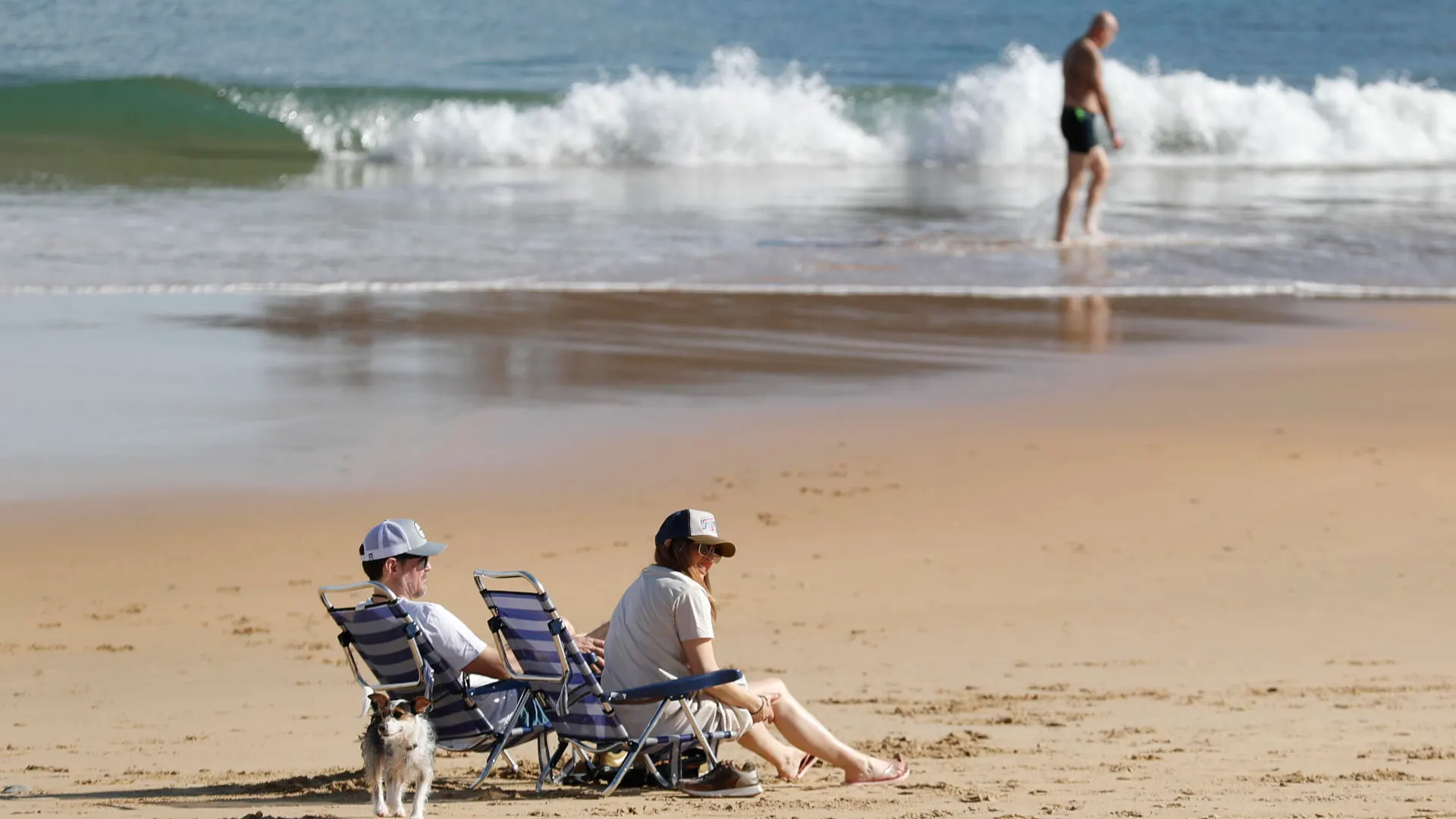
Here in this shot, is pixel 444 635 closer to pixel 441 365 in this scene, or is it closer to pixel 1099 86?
pixel 441 365

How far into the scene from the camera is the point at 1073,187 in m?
15.5

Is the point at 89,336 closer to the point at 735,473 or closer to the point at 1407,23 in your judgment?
the point at 735,473

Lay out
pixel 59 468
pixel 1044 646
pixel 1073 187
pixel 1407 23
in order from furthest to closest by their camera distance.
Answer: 1. pixel 1407 23
2. pixel 1073 187
3. pixel 59 468
4. pixel 1044 646

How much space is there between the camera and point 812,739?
Result: 5.03 meters

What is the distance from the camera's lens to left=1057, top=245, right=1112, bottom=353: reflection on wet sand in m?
11.7

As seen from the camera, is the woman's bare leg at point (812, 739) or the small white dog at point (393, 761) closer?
the small white dog at point (393, 761)

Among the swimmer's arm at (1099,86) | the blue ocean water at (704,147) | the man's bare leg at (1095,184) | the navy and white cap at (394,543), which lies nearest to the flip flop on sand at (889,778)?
the navy and white cap at (394,543)

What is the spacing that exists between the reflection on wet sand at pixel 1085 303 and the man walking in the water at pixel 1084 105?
454 millimetres

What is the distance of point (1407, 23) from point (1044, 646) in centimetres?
4161

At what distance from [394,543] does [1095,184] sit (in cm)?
1163

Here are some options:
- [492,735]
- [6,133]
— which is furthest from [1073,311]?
[6,133]

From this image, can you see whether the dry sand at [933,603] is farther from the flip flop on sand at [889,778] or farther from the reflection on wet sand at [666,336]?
the reflection on wet sand at [666,336]

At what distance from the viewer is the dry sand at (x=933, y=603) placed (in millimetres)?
4922

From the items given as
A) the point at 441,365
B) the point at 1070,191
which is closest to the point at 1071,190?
the point at 1070,191
